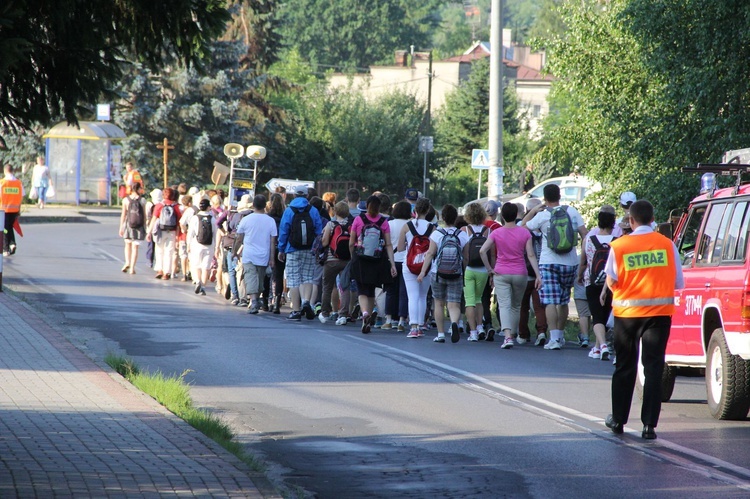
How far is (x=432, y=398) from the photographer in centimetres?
1060

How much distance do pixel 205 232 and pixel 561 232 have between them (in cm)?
803

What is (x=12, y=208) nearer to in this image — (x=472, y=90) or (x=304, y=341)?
(x=304, y=341)

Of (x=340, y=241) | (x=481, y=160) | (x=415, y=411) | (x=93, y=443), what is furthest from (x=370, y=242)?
(x=93, y=443)

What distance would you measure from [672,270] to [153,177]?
45280 mm

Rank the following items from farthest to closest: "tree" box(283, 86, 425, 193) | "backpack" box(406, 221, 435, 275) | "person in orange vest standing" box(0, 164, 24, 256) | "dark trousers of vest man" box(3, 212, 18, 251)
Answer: "tree" box(283, 86, 425, 193)
"dark trousers of vest man" box(3, 212, 18, 251)
"person in orange vest standing" box(0, 164, 24, 256)
"backpack" box(406, 221, 435, 275)

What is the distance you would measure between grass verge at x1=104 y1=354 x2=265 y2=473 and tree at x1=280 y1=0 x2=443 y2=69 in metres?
99.9

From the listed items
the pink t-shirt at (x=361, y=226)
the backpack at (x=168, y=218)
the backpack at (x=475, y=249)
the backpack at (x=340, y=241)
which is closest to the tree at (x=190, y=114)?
the backpack at (x=168, y=218)

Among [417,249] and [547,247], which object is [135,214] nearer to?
[417,249]

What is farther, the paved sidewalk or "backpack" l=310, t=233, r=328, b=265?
"backpack" l=310, t=233, r=328, b=265

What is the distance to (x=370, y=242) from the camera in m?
15.9

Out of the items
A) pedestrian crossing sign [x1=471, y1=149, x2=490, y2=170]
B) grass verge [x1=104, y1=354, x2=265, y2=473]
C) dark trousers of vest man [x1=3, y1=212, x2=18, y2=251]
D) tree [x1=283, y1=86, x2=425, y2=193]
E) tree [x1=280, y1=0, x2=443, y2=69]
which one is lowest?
grass verge [x1=104, y1=354, x2=265, y2=473]

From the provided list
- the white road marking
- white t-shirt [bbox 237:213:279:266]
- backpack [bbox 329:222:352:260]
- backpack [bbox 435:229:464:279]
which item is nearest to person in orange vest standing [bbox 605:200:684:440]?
the white road marking

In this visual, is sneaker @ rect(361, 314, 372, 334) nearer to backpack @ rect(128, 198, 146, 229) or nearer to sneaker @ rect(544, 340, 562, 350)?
sneaker @ rect(544, 340, 562, 350)

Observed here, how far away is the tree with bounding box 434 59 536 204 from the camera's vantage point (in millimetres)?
62219
